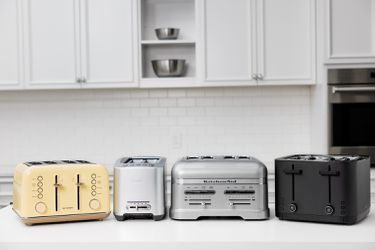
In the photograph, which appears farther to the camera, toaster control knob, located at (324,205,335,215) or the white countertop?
toaster control knob, located at (324,205,335,215)

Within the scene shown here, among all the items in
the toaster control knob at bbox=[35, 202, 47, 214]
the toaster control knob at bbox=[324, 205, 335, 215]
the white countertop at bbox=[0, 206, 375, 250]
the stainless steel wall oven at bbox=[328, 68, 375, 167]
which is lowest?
the white countertop at bbox=[0, 206, 375, 250]

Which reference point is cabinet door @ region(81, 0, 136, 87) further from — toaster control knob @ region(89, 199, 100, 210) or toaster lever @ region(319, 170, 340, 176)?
toaster lever @ region(319, 170, 340, 176)

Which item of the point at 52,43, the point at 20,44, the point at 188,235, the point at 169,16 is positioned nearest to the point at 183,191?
the point at 188,235

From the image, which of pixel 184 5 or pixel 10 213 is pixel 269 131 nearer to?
pixel 184 5

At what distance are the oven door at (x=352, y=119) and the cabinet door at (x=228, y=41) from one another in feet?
2.15

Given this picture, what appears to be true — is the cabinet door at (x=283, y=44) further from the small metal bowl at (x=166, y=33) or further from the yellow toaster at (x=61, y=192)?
the yellow toaster at (x=61, y=192)

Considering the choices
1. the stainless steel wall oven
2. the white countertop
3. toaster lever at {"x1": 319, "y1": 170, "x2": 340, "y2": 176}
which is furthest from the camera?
the stainless steel wall oven

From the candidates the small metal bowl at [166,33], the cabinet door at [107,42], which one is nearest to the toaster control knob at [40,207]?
the cabinet door at [107,42]

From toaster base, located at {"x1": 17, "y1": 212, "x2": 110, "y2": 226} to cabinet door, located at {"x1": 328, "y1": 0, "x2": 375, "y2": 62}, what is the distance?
106 inches

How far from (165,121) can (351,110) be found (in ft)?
4.89

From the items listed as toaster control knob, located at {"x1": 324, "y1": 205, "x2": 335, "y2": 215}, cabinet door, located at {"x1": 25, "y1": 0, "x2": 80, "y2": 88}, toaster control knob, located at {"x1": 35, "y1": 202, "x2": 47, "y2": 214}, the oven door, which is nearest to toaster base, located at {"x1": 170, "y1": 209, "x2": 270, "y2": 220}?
toaster control knob, located at {"x1": 324, "y1": 205, "x2": 335, "y2": 215}

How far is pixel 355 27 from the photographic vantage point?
4367 millimetres

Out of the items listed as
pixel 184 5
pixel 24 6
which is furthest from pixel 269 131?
pixel 24 6

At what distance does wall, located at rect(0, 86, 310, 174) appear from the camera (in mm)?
4926
